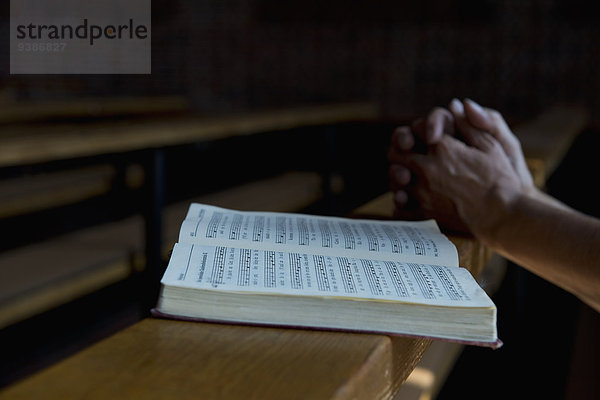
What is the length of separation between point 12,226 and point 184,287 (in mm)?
2334

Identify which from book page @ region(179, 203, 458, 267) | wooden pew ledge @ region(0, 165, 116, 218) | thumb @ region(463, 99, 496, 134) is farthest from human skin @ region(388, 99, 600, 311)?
wooden pew ledge @ region(0, 165, 116, 218)

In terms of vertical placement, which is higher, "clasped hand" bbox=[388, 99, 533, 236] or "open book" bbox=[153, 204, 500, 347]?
"clasped hand" bbox=[388, 99, 533, 236]

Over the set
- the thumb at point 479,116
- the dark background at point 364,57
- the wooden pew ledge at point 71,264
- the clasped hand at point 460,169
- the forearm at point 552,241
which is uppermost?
the dark background at point 364,57

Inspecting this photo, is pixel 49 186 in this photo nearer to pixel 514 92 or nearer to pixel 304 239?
pixel 304 239

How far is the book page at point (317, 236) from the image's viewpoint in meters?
0.73

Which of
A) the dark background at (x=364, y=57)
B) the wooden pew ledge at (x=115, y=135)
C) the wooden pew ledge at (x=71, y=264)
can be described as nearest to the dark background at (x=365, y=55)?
the dark background at (x=364, y=57)

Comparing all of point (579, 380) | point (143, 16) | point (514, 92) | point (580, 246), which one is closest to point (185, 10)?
point (143, 16)

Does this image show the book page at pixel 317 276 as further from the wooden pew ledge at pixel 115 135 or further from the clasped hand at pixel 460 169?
the wooden pew ledge at pixel 115 135

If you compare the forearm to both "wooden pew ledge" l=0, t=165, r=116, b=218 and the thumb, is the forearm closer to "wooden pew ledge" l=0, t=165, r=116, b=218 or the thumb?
the thumb

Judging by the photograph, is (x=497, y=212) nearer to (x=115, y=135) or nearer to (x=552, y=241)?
(x=552, y=241)

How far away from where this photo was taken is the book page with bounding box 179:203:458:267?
735 millimetres

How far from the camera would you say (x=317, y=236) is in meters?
0.80

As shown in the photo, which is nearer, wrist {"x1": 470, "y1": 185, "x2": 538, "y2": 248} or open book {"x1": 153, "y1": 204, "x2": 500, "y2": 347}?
open book {"x1": 153, "y1": 204, "x2": 500, "y2": 347}

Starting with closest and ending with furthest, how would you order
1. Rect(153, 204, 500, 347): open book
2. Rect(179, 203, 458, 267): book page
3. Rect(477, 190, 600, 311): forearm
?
1. Rect(153, 204, 500, 347): open book
2. Rect(179, 203, 458, 267): book page
3. Rect(477, 190, 600, 311): forearm
